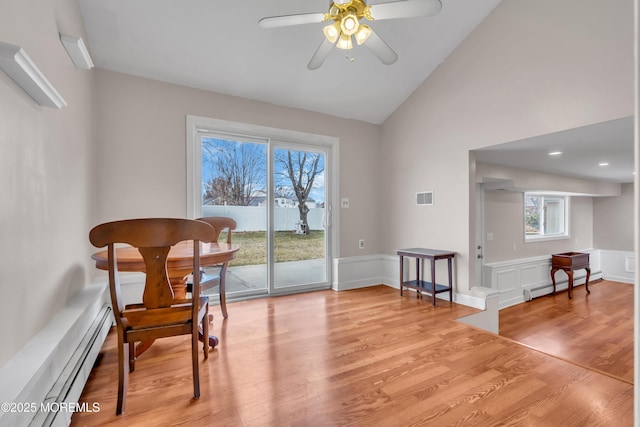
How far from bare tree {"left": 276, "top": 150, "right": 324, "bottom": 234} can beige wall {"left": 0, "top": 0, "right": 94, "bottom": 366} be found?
2.15m

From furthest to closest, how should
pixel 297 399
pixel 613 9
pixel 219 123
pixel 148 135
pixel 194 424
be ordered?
pixel 219 123 → pixel 148 135 → pixel 613 9 → pixel 297 399 → pixel 194 424

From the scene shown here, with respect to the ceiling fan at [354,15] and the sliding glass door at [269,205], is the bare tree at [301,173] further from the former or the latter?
the ceiling fan at [354,15]

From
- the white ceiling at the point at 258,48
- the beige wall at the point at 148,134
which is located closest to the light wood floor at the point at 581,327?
the white ceiling at the point at 258,48

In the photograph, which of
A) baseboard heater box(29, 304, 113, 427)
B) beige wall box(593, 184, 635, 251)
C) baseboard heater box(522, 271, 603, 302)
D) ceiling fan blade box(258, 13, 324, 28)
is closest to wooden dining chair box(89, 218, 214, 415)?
baseboard heater box(29, 304, 113, 427)

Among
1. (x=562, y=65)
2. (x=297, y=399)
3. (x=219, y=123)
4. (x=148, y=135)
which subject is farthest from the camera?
(x=219, y=123)

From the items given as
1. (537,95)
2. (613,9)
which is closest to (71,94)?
(537,95)

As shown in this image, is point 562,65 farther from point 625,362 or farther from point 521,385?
point 625,362

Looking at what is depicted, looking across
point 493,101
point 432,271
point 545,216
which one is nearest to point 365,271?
point 432,271

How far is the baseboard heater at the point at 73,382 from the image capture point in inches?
47.8

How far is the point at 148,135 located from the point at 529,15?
12.9ft

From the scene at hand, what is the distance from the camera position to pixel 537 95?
2.67 m

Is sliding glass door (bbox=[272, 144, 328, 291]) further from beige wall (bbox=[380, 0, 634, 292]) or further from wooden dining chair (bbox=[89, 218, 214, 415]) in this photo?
Result: wooden dining chair (bbox=[89, 218, 214, 415])

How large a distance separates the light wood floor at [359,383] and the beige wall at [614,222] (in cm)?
587

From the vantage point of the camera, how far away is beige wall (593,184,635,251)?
19.3 ft
